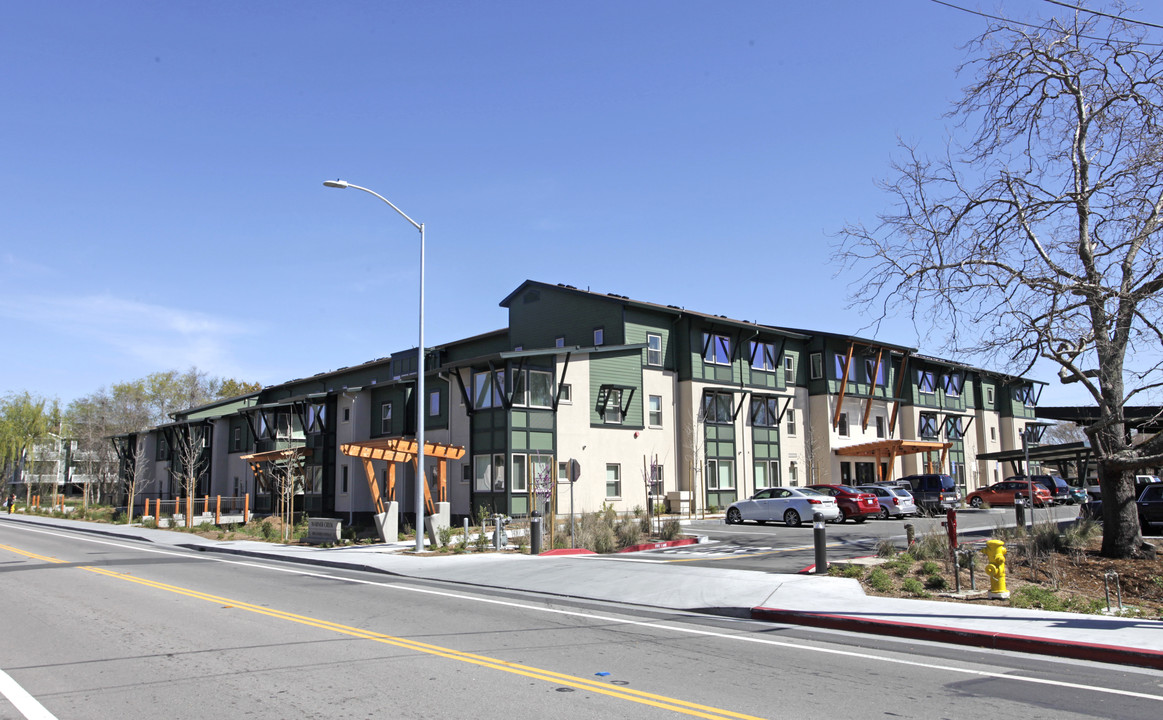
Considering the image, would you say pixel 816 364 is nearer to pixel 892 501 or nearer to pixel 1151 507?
pixel 892 501

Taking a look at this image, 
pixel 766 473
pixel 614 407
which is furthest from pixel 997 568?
pixel 766 473

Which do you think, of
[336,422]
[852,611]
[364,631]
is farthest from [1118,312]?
[336,422]

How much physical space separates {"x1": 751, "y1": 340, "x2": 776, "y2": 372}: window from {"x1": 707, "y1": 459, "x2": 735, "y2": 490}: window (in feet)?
19.7

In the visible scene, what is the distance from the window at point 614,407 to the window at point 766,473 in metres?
11.5

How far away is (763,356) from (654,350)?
8.81 m

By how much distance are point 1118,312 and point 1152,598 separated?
5.39 metres

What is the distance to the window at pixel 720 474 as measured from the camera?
41719 mm

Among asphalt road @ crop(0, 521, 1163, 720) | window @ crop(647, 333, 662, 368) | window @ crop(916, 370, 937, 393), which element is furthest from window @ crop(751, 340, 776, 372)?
asphalt road @ crop(0, 521, 1163, 720)

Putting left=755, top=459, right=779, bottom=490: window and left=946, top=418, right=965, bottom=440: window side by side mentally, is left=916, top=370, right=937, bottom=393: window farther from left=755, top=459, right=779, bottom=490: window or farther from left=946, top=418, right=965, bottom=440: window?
left=755, top=459, right=779, bottom=490: window

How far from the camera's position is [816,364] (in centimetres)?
4922

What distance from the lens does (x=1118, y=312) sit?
15.3 m

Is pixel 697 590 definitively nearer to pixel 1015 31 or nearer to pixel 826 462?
pixel 1015 31

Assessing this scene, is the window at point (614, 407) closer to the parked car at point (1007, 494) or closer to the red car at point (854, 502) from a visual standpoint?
the red car at point (854, 502)

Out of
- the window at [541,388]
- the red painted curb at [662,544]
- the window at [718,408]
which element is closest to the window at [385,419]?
the window at [541,388]
